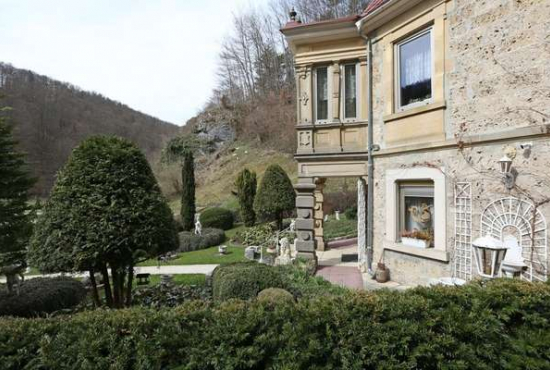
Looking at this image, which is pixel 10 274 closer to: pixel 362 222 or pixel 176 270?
pixel 176 270

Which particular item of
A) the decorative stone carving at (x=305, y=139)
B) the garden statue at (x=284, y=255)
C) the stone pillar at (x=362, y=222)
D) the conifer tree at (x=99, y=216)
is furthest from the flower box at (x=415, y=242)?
A: the conifer tree at (x=99, y=216)

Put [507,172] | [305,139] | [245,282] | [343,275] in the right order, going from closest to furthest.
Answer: [507,172] → [245,282] → [343,275] → [305,139]

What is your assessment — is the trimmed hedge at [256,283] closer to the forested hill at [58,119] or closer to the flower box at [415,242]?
the flower box at [415,242]

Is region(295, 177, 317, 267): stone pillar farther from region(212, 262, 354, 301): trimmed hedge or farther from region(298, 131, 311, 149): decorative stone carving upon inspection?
region(212, 262, 354, 301): trimmed hedge

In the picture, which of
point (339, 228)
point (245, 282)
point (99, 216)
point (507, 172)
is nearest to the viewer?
point (507, 172)

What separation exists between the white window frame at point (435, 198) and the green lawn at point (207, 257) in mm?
6419

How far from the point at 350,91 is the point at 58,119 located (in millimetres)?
44907

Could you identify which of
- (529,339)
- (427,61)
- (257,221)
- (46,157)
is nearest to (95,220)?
(529,339)

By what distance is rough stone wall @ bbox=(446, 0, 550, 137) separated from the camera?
466 cm

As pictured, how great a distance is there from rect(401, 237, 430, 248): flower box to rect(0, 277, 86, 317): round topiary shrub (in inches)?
285

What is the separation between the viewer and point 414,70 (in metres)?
6.76

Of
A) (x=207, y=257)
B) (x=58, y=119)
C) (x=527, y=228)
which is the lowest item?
(x=207, y=257)

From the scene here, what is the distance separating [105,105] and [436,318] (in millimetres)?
54810

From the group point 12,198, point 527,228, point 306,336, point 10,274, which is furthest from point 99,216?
point 12,198
